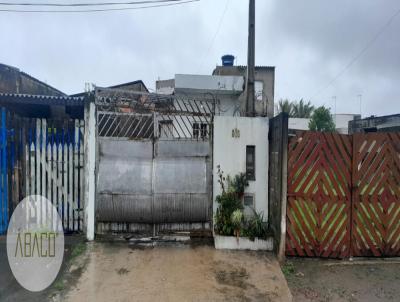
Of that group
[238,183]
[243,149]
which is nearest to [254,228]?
Answer: [238,183]

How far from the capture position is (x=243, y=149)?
5.63 meters

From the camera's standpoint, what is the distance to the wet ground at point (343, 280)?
12.9 feet

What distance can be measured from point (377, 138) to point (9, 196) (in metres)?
6.92

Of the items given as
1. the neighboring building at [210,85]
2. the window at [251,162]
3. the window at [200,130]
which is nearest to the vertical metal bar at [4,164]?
the window at [200,130]

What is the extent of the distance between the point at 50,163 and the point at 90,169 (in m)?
0.87

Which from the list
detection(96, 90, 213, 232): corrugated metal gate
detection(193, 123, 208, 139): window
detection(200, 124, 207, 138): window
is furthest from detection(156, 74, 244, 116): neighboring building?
detection(96, 90, 213, 232): corrugated metal gate

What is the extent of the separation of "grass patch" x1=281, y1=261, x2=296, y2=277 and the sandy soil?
10cm

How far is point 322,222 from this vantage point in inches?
193

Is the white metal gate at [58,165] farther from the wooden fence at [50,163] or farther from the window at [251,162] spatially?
the window at [251,162]

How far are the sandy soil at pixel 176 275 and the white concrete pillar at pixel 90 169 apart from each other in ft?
1.32

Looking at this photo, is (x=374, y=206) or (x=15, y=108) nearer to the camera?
(x=374, y=206)

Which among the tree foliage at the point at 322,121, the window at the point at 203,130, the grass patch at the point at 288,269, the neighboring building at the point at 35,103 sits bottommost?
the grass patch at the point at 288,269

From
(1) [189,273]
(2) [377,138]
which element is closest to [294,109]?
(2) [377,138]

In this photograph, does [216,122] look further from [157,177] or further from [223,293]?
[223,293]
